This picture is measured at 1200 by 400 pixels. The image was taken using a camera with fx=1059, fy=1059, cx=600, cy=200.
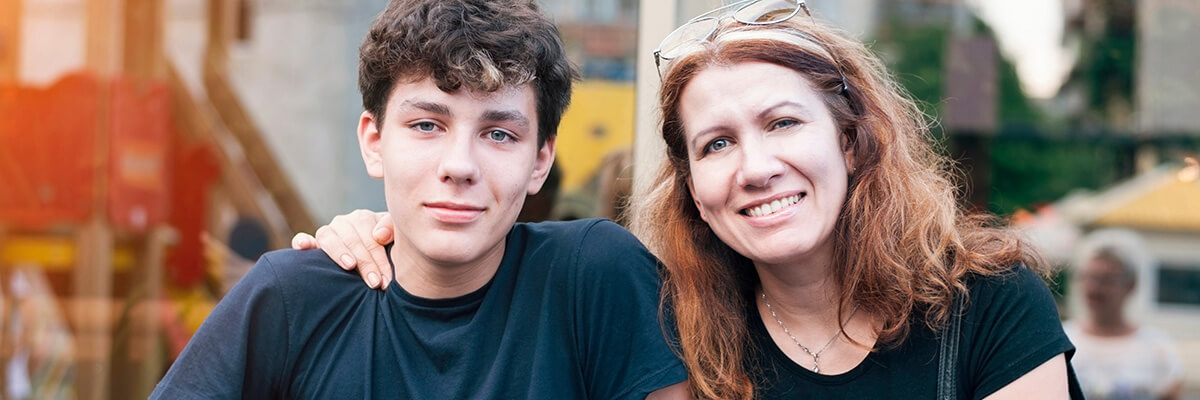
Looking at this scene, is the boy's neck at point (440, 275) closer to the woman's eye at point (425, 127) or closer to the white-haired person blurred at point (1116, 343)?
the woman's eye at point (425, 127)

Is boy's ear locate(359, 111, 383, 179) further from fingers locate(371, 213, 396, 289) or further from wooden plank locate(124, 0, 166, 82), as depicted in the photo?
wooden plank locate(124, 0, 166, 82)

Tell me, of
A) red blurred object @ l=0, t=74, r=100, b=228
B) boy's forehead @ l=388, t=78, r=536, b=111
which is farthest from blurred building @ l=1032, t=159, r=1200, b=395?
red blurred object @ l=0, t=74, r=100, b=228

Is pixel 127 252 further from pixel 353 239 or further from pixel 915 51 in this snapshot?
pixel 915 51

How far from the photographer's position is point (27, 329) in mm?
4742

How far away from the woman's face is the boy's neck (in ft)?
1.33

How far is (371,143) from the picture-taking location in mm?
1877

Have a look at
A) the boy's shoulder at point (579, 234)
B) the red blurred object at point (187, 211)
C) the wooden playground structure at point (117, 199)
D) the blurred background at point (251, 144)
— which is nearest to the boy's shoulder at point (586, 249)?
the boy's shoulder at point (579, 234)

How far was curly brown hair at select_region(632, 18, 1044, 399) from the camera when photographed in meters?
1.85

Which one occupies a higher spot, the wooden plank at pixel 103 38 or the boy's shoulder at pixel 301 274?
the wooden plank at pixel 103 38

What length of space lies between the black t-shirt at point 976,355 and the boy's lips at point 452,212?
1.99 ft

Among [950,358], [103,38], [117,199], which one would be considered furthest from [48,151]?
[950,358]

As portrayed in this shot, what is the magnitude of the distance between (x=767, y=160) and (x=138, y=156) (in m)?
3.54

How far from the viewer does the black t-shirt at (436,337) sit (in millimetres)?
1742

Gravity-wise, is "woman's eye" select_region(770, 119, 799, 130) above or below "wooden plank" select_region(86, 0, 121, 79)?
above
